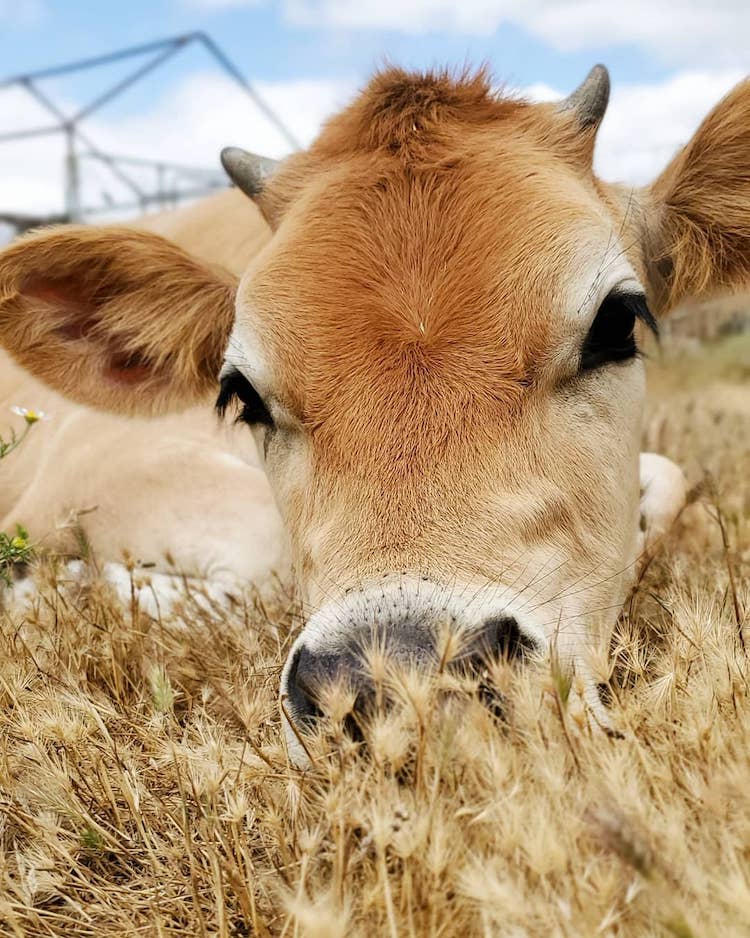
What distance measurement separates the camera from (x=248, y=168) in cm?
388

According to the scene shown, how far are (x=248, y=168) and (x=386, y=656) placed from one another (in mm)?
2364

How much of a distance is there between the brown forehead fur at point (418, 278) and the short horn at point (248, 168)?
470 mm

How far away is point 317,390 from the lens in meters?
2.88

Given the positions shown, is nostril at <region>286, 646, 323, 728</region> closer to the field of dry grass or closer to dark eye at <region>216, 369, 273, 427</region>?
the field of dry grass

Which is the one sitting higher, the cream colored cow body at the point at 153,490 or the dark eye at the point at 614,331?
the dark eye at the point at 614,331

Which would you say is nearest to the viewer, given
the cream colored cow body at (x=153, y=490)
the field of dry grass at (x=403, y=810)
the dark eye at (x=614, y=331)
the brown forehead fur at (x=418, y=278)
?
the field of dry grass at (x=403, y=810)

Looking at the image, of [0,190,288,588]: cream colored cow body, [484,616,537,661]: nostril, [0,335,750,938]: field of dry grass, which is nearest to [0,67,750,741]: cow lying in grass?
[484,616,537,661]: nostril

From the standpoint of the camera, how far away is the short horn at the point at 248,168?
3.86 meters

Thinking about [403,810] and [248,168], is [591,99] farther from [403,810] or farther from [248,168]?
[403,810]

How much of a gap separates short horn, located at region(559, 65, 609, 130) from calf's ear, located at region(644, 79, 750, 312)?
0.34 meters

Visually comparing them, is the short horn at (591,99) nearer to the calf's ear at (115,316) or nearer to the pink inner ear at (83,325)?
the calf's ear at (115,316)

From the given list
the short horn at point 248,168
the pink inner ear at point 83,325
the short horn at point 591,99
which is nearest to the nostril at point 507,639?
the short horn at point 591,99

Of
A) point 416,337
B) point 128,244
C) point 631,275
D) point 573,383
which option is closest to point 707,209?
point 631,275

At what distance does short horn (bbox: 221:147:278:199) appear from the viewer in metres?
3.86
